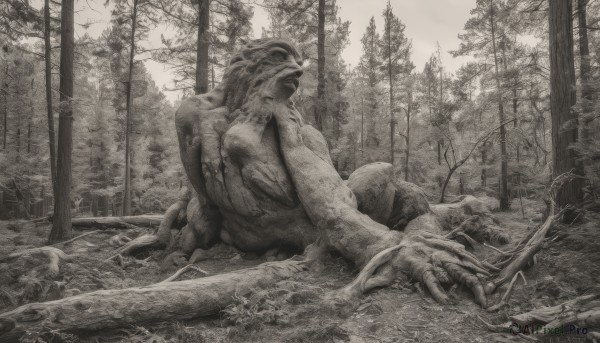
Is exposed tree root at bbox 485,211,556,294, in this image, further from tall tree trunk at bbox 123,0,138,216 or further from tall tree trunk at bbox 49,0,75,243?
tall tree trunk at bbox 123,0,138,216

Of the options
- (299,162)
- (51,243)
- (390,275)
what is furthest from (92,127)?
(390,275)

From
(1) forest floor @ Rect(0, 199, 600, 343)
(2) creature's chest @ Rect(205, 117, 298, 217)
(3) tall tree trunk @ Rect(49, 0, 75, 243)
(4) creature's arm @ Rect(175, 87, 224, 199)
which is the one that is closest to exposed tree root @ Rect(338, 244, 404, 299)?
(1) forest floor @ Rect(0, 199, 600, 343)

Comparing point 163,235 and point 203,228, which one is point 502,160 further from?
point 163,235

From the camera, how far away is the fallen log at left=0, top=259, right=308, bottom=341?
3.58 metres

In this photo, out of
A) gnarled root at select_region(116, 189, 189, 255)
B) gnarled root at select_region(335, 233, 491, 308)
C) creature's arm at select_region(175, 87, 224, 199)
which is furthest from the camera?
gnarled root at select_region(116, 189, 189, 255)

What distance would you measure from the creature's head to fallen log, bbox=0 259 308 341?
170 inches

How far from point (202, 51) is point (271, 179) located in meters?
6.67

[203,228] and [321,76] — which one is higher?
[321,76]

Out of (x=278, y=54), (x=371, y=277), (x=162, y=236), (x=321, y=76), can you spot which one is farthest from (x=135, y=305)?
(x=321, y=76)

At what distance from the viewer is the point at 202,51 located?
1167 cm

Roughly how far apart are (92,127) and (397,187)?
94.2 feet

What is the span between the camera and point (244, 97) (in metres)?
8.38

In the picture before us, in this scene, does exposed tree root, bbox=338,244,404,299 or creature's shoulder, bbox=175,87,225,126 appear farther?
creature's shoulder, bbox=175,87,225,126

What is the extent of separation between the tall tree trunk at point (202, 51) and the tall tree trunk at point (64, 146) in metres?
4.07
